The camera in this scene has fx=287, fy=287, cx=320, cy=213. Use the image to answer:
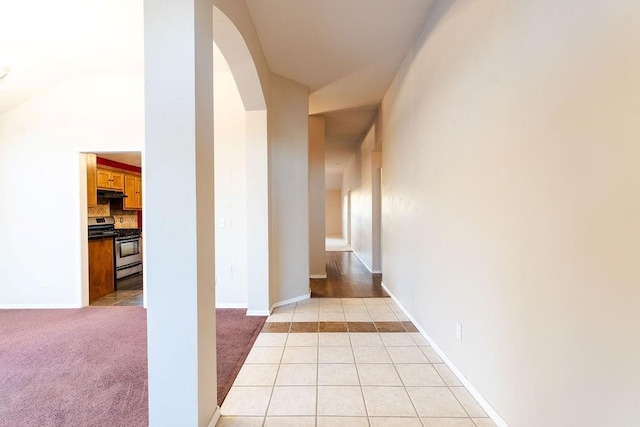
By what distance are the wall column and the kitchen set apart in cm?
311

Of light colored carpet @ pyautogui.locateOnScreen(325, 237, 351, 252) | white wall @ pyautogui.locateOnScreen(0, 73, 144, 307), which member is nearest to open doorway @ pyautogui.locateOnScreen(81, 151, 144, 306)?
white wall @ pyautogui.locateOnScreen(0, 73, 144, 307)

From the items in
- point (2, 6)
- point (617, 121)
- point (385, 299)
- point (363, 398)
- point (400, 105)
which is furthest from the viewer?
point (385, 299)

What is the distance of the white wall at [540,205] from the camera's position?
37.0 inches

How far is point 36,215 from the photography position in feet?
12.0

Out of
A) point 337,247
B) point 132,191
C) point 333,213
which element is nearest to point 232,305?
point 132,191

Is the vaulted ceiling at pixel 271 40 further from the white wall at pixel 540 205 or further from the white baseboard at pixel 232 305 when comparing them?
the white baseboard at pixel 232 305

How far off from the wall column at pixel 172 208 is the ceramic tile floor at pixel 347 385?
1.63 ft

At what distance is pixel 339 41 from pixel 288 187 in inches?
69.9

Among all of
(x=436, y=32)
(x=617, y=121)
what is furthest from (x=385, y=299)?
(x=617, y=121)

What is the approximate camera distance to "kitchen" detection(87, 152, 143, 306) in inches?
166

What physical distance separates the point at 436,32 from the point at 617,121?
1899 millimetres

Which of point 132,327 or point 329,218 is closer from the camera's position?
point 132,327

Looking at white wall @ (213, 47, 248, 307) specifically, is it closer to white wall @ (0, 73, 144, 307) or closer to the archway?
white wall @ (0, 73, 144, 307)

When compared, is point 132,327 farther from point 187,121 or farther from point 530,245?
point 530,245
